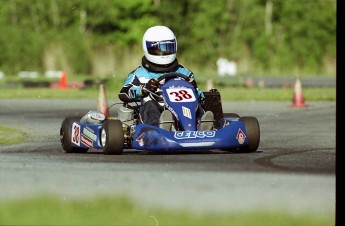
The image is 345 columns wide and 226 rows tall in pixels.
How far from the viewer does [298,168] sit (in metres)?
11.9

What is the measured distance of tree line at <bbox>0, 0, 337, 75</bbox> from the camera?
177ft

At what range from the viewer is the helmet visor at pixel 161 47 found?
13.8m

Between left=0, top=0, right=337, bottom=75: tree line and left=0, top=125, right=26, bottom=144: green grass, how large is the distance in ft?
110

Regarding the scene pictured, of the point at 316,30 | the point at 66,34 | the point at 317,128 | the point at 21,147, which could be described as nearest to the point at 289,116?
the point at 317,128

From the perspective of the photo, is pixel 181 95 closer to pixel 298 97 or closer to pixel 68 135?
pixel 68 135

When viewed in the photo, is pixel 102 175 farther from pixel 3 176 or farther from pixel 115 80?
pixel 115 80

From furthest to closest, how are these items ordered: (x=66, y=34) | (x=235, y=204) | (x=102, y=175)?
(x=66, y=34) → (x=102, y=175) → (x=235, y=204)

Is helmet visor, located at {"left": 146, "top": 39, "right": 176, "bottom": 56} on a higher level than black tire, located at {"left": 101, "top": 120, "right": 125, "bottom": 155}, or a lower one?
higher

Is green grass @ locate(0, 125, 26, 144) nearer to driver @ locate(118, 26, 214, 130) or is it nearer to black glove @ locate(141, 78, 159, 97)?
driver @ locate(118, 26, 214, 130)

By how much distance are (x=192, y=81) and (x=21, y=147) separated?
254 cm

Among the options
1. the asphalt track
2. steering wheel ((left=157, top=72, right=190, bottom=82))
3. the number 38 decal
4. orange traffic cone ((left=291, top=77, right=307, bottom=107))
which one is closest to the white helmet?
steering wheel ((left=157, top=72, right=190, bottom=82))

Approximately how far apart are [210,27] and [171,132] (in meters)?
43.1

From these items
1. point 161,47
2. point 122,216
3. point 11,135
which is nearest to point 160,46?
point 161,47

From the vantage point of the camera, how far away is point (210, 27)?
182 feet
